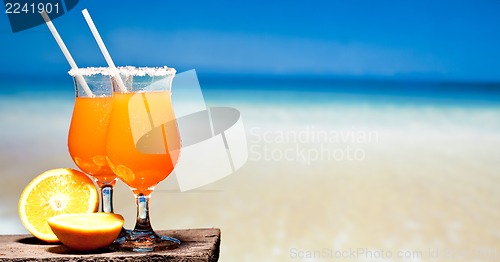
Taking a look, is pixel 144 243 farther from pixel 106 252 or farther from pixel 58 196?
pixel 58 196

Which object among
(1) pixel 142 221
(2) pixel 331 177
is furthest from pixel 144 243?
(2) pixel 331 177

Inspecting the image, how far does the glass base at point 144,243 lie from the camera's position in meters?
1.37

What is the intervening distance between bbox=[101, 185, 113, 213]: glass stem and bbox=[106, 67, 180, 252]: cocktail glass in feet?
0.38

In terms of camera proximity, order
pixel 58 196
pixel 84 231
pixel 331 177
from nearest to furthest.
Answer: pixel 84 231 < pixel 58 196 < pixel 331 177

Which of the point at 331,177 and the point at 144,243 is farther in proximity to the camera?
the point at 331,177

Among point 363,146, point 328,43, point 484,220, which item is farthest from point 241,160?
point 328,43

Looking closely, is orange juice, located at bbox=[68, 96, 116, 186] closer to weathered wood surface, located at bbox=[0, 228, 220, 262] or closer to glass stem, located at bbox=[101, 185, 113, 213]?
glass stem, located at bbox=[101, 185, 113, 213]

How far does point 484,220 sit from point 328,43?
2826 mm

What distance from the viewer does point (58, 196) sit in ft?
4.96

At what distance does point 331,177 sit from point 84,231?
2.23m

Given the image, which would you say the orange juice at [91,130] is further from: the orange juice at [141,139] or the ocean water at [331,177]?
the ocean water at [331,177]

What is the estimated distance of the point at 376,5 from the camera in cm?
547

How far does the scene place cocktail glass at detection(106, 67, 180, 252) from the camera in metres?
1.42

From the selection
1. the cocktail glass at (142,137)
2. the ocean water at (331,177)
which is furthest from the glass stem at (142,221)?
the ocean water at (331,177)
